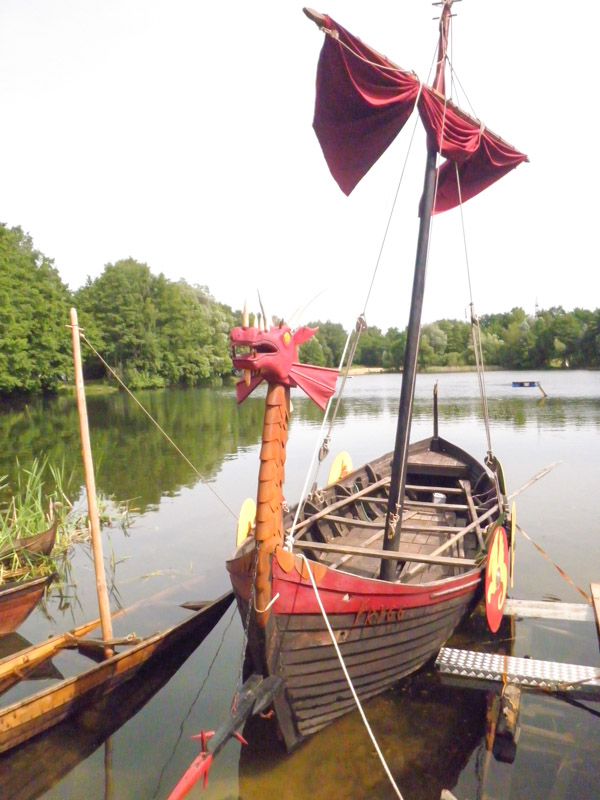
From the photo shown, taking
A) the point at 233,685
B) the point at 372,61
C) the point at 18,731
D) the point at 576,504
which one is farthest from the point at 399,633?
the point at 576,504

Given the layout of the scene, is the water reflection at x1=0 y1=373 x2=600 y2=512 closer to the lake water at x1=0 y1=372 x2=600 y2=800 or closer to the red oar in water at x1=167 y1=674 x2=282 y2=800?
the lake water at x1=0 y1=372 x2=600 y2=800

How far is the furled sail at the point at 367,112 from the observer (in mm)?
5508

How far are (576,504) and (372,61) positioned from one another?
35.1 feet

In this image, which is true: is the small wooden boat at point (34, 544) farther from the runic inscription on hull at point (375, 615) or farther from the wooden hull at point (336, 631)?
the runic inscription on hull at point (375, 615)

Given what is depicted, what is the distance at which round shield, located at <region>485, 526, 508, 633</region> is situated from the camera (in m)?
5.93

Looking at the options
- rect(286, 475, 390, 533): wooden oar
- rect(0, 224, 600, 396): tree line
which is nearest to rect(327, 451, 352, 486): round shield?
rect(286, 475, 390, 533): wooden oar

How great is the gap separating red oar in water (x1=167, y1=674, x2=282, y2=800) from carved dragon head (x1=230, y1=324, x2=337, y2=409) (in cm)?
209

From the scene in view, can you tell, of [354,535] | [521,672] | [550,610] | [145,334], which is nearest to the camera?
[521,672]

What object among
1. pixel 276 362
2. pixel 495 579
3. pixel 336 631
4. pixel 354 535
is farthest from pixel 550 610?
pixel 276 362

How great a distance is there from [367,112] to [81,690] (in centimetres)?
624

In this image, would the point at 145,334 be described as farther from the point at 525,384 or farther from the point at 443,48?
the point at 443,48

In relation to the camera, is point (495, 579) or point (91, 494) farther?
point (495, 579)

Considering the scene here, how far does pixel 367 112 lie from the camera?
6000 millimetres

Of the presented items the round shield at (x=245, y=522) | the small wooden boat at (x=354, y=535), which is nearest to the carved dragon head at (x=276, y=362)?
the small wooden boat at (x=354, y=535)
